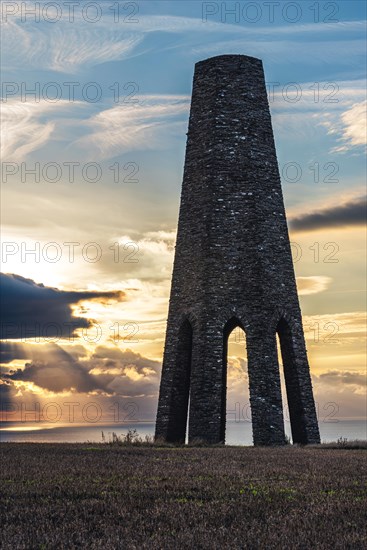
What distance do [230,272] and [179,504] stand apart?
21.3 metres

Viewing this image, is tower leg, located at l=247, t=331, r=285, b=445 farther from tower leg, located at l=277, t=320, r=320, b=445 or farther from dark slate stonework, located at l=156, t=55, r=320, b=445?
tower leg, located at l=277, t=320, r=320, b=445

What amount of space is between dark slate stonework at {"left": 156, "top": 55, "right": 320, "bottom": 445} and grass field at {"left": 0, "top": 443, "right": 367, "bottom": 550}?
12838mm

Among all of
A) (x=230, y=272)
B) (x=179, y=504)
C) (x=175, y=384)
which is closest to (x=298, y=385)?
(x=175, y=384)

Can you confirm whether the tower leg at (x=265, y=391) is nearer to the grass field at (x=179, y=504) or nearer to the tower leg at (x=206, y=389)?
the tower leg at (x=206, y=389)

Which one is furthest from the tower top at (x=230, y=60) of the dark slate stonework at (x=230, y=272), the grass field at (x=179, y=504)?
the grass field at (x=179, y=504)

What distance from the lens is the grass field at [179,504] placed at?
9.87 metres

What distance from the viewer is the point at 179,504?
1238 cm

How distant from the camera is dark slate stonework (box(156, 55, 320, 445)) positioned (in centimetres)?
3259

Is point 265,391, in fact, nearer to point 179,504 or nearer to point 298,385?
point 298,385

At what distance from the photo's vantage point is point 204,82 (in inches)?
1410

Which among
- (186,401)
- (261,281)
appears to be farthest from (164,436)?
(261,281)

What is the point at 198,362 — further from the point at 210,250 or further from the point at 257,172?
the point at 257,172

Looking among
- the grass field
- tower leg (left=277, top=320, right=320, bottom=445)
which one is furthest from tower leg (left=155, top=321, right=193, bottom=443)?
the grass field

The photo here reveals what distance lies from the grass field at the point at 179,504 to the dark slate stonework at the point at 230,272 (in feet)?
42.1
